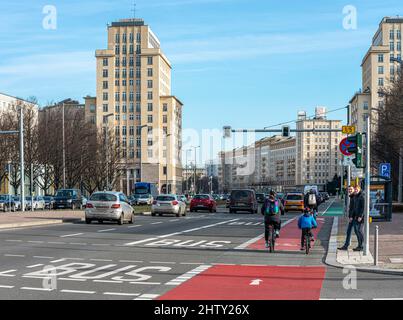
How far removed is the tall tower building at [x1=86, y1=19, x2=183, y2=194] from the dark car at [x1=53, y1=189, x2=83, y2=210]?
83.6 metres

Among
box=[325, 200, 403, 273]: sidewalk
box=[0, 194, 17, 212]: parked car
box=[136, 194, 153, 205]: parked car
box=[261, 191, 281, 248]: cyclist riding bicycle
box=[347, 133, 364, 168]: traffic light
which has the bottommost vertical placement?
box=[136, 194, 153, 205]: parked car

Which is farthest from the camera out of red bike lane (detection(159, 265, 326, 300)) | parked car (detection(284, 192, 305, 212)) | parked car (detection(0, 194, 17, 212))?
parked car (detection(284, 192, 305, 212))

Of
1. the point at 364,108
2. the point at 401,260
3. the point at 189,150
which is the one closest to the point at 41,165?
the point at 401,260

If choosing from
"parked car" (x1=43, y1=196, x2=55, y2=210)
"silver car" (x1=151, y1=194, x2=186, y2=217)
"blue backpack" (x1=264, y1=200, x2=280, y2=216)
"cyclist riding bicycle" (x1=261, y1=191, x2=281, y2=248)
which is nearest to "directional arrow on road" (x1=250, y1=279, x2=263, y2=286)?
"cyclist riding bicycle" (x1=261, y1=191, x2=281, y2=248)

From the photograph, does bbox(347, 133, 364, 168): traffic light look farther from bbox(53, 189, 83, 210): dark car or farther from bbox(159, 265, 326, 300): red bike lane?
bbox(53, 189, 83, 210): dark car

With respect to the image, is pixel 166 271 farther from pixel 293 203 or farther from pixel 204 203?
pixel 293 203

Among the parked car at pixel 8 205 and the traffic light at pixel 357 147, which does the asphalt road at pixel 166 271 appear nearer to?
the traffic light at pixel 357 147

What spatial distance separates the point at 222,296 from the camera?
393 inches

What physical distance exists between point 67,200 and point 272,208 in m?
40.9

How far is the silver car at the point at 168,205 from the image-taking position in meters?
42.9

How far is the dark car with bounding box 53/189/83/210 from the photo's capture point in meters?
56.4

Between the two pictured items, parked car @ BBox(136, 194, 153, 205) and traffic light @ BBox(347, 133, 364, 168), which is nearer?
traffic light @ BBox(347, 133, 364, 168)

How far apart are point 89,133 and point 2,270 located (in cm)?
5789

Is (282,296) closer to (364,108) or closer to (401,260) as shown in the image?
(401,260)
